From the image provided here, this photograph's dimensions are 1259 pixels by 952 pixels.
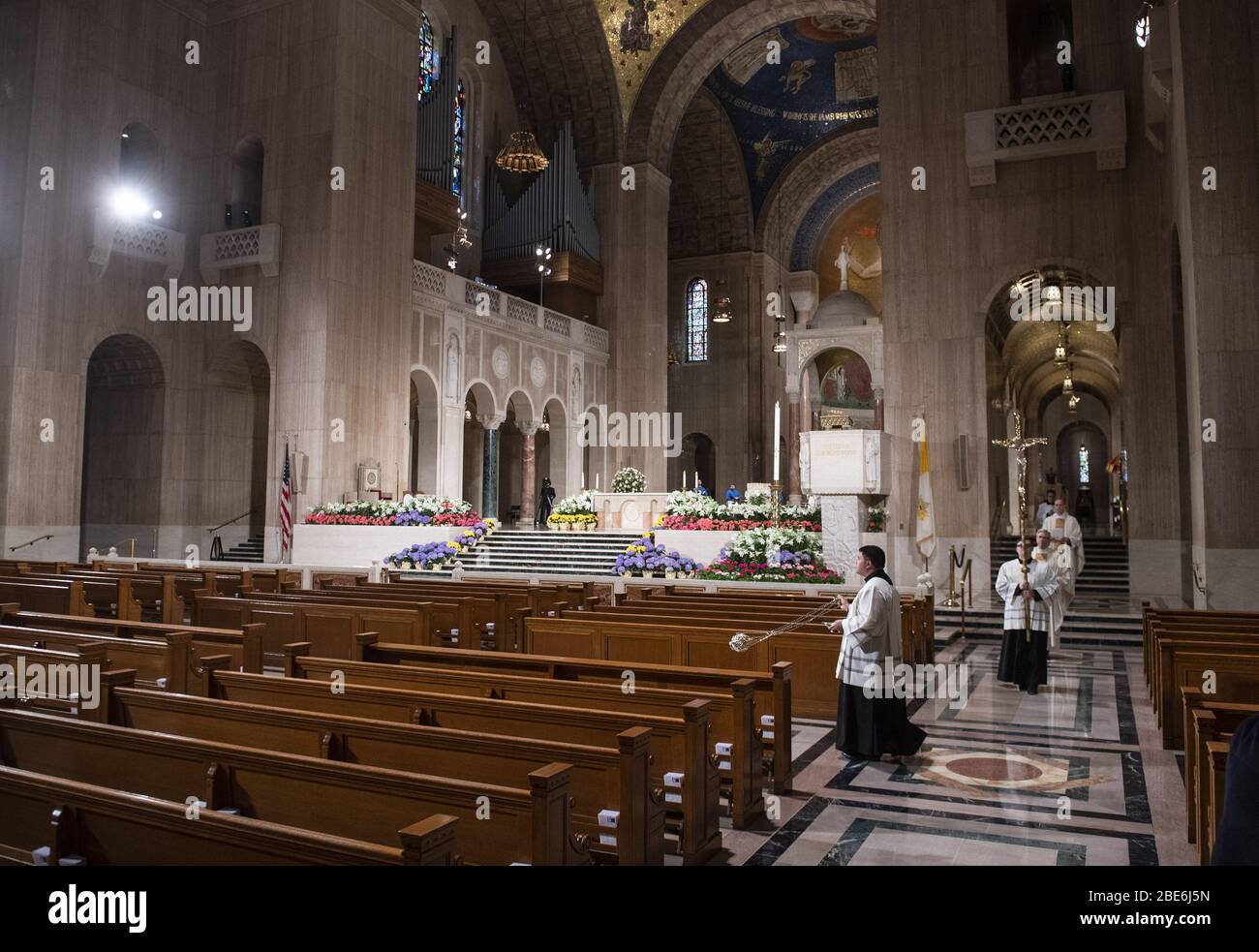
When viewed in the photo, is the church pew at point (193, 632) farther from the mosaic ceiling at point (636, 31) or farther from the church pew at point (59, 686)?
the mosaic ceiling at point (636, 31)

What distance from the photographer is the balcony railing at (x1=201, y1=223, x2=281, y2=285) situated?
18797mm

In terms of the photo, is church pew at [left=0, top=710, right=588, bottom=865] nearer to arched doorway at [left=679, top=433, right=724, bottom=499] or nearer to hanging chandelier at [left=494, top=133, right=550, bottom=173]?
hanging chandelier at [left=494, top=133, right=550, bottom=173]

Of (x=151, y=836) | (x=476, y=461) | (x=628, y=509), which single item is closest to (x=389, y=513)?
(x=628, y=509)

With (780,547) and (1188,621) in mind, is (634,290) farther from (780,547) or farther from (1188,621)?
(1188,621)

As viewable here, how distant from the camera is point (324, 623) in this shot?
844cm

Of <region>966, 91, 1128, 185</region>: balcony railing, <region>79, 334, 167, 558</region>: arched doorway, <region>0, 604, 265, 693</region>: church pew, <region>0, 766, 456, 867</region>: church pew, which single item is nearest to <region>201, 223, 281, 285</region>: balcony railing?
<region>79, 334, 167, 558</region>: arched doorway

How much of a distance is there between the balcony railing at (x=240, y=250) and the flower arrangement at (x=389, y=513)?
5368 millimetres

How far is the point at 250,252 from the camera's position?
62.3 feet

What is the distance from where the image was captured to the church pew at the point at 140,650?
532 centimetres

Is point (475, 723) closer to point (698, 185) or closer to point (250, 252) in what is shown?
point (250, 252)

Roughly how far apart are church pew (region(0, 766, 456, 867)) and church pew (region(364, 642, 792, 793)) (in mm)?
2459

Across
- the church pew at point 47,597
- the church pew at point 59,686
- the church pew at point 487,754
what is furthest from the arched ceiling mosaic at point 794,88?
the church pew at point 487,754

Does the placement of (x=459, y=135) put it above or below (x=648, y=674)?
above

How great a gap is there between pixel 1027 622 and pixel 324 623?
6.58m
